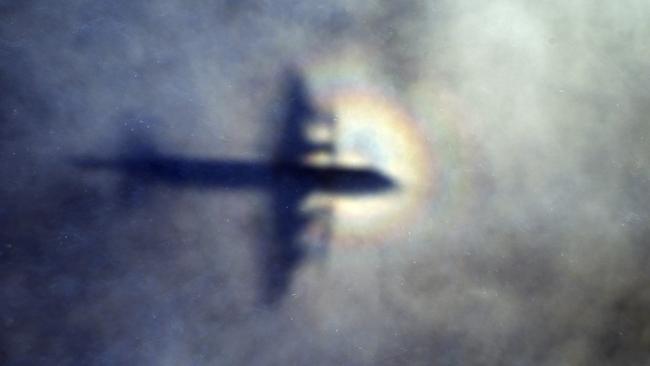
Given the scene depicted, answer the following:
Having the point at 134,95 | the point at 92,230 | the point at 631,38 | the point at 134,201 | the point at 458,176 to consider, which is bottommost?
the point at 92,230

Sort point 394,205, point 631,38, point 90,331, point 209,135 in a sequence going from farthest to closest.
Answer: point 631,38, point 394,205, point 209,135, point 90,331

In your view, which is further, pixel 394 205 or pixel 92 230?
pixel 394 205

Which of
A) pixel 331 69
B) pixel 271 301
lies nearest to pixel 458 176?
pixel 331 69

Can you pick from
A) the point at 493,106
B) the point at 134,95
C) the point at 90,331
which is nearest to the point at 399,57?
the point at 493,106

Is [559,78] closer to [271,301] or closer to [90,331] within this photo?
[271,301]

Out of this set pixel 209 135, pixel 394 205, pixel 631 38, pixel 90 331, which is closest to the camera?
pixel 90 331

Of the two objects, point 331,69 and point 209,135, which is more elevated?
point 331,69
